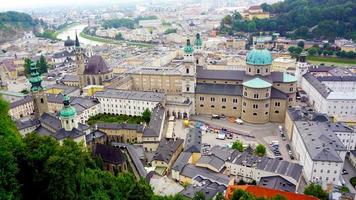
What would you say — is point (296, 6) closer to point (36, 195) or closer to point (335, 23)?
point (335, 23)

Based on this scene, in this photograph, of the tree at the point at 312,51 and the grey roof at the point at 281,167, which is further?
Result: the tree at the point at 312,51

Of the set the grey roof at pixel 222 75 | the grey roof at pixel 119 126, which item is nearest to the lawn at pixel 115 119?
the grey roof at pixel 119 126

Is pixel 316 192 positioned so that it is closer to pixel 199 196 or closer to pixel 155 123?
pixel 199 196

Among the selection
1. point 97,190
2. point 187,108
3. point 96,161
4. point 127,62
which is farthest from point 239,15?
point 97,190

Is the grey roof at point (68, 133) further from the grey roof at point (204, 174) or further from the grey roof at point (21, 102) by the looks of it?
the grey roof at point (21, 102)

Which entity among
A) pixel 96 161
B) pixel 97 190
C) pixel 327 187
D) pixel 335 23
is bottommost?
pixel 327 187

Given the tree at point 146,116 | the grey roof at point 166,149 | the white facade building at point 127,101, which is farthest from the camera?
the white facade building at point 127,101
